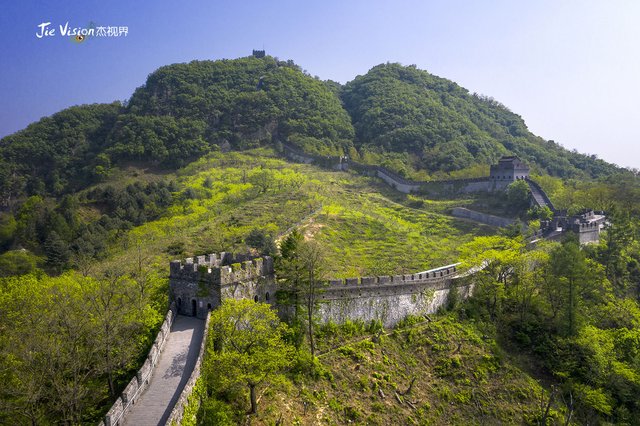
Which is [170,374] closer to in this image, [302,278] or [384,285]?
[302,278]

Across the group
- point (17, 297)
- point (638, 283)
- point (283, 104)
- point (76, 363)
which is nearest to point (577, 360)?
point (638, 283)

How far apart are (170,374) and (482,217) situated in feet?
167

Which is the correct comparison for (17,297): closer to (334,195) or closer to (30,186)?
(334,195)

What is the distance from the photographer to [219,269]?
24.9m

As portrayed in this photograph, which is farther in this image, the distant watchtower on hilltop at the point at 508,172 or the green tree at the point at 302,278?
the distant watchtower on hilltop at the point at 508,172

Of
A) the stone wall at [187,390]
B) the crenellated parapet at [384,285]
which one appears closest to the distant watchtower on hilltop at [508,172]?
the crenellated parapet at [384,285]

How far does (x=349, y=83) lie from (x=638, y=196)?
118 metres

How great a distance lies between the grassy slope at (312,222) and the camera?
46.3 m

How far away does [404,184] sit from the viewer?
80562 millimetres

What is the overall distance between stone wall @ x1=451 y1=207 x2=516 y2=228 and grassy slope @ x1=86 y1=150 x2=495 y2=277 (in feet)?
7.23

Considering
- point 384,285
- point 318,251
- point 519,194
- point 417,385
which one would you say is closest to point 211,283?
point 318,251

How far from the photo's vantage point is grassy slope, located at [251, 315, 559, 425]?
24656mm

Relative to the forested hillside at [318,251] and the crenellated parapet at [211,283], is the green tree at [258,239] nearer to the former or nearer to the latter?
the forested hillside at [318,251]

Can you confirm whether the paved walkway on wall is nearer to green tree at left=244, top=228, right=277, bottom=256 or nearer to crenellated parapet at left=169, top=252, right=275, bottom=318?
crenellated parapet at left=169, top=252, right=275, bottom=318
